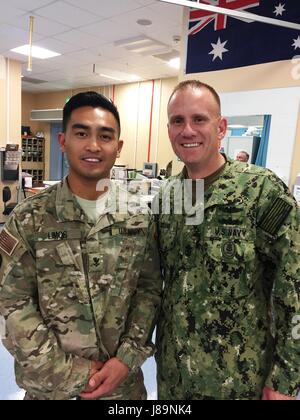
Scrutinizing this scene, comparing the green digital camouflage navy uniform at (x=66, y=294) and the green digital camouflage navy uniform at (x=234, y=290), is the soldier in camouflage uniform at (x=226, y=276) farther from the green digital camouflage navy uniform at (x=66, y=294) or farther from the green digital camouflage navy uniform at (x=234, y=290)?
the green digital camouflage navy uniform at (x=66, y=294)

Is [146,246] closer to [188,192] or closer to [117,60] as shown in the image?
[188,192]

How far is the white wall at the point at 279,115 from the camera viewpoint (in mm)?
2527

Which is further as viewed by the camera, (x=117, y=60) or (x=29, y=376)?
(x=117, y=60)

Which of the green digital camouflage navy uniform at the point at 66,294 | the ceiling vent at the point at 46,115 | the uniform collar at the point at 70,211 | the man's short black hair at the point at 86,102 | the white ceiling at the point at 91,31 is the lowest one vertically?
the green digital camouflage navy uniform at the point at 66,294

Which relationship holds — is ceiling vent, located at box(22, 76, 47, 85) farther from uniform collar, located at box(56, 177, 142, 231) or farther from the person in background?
uniform collar, located at box(56, 177, 142, 231)

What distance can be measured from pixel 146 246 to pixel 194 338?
0.40 m

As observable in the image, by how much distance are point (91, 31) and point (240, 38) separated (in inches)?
108

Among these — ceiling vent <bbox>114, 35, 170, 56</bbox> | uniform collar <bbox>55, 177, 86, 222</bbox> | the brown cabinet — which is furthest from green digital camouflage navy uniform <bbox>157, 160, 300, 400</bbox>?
the brown cabinet

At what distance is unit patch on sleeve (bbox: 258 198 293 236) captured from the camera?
1201 mm

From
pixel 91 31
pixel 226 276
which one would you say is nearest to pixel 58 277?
pixel 226 276

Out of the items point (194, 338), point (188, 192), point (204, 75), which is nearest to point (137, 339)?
point (194, 338)

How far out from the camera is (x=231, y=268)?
1.25 metres

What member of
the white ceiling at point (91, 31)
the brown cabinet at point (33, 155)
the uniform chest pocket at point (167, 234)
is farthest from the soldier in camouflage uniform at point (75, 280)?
the brown cabinet at point (33, 155)

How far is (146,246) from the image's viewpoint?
1348 millimetres
